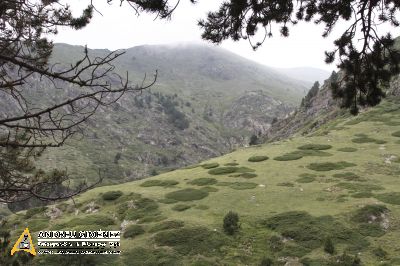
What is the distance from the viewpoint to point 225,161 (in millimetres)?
57281

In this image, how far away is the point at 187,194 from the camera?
41.3 meters

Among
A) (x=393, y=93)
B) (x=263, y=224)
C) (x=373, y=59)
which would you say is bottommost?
(x=263, y=224)

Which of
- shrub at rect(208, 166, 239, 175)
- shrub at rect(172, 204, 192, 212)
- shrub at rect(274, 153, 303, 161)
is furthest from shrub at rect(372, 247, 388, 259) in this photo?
shrub at rect(274, 153, 303, 161)

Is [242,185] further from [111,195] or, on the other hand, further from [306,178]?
[111,195]

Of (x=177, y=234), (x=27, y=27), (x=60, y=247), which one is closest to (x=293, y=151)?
(x=177, y=234)

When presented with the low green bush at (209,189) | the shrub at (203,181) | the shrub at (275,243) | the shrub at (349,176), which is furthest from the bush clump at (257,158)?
the shrub at (275,243)

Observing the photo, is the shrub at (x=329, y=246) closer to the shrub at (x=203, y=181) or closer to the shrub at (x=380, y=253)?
the shrub at (x=380, y=253)

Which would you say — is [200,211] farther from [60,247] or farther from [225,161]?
[225,161]

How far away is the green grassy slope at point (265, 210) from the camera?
92.7 ft

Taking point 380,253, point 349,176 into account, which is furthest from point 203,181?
point 380,253

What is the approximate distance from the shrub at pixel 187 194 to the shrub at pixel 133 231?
7.45 m

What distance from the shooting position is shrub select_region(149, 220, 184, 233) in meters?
32.7

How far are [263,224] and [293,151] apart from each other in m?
24.9

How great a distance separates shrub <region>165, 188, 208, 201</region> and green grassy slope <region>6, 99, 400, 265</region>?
118mm
